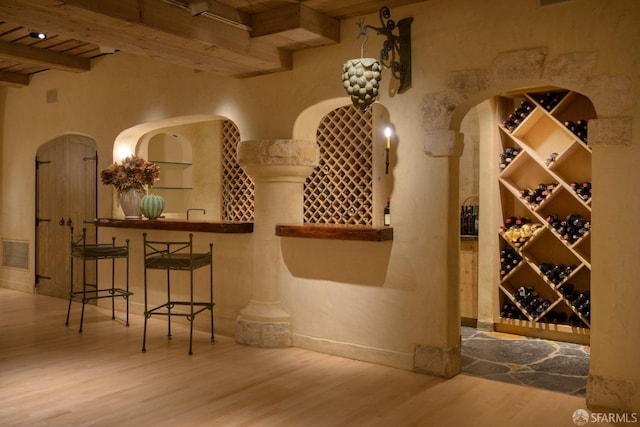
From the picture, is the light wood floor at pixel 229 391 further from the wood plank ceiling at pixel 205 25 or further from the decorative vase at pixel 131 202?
the wood plank ceiling at pixel 205 25

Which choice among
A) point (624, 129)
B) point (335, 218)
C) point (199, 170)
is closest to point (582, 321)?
point (624, 129)

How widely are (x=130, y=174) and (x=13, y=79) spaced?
2497 mm

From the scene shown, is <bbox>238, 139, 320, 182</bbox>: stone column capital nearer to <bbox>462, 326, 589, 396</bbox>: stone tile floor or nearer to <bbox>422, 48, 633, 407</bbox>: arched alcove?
<bbox>422, 48, 633, 407</bbox>: arched alcove

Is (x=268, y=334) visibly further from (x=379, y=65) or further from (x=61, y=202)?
(x=61, y=202)

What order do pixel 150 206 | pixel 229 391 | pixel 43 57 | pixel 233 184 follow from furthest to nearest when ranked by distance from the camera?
1. pixel 233 184
2. pixel 43 57
3. pixel 150 206
4. pixel 229 391

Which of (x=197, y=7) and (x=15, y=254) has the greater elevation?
(x=197, y=7)

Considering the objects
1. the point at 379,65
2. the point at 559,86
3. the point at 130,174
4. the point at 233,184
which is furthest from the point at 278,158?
the point at 233,184

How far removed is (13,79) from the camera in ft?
21.4

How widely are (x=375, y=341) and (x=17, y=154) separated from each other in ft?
16.9

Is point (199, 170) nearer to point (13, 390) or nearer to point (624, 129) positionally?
point (13, 390)

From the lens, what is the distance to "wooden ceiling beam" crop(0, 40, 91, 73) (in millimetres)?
5332

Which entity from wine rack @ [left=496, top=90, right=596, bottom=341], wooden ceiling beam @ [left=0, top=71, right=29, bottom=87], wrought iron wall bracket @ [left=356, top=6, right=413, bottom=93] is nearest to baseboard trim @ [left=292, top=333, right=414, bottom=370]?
wine rack @ [left=496, top=90, right=596, bottom=341]

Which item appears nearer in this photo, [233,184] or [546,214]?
[546,214]

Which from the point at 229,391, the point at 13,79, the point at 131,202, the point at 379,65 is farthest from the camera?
the point at 13,79
